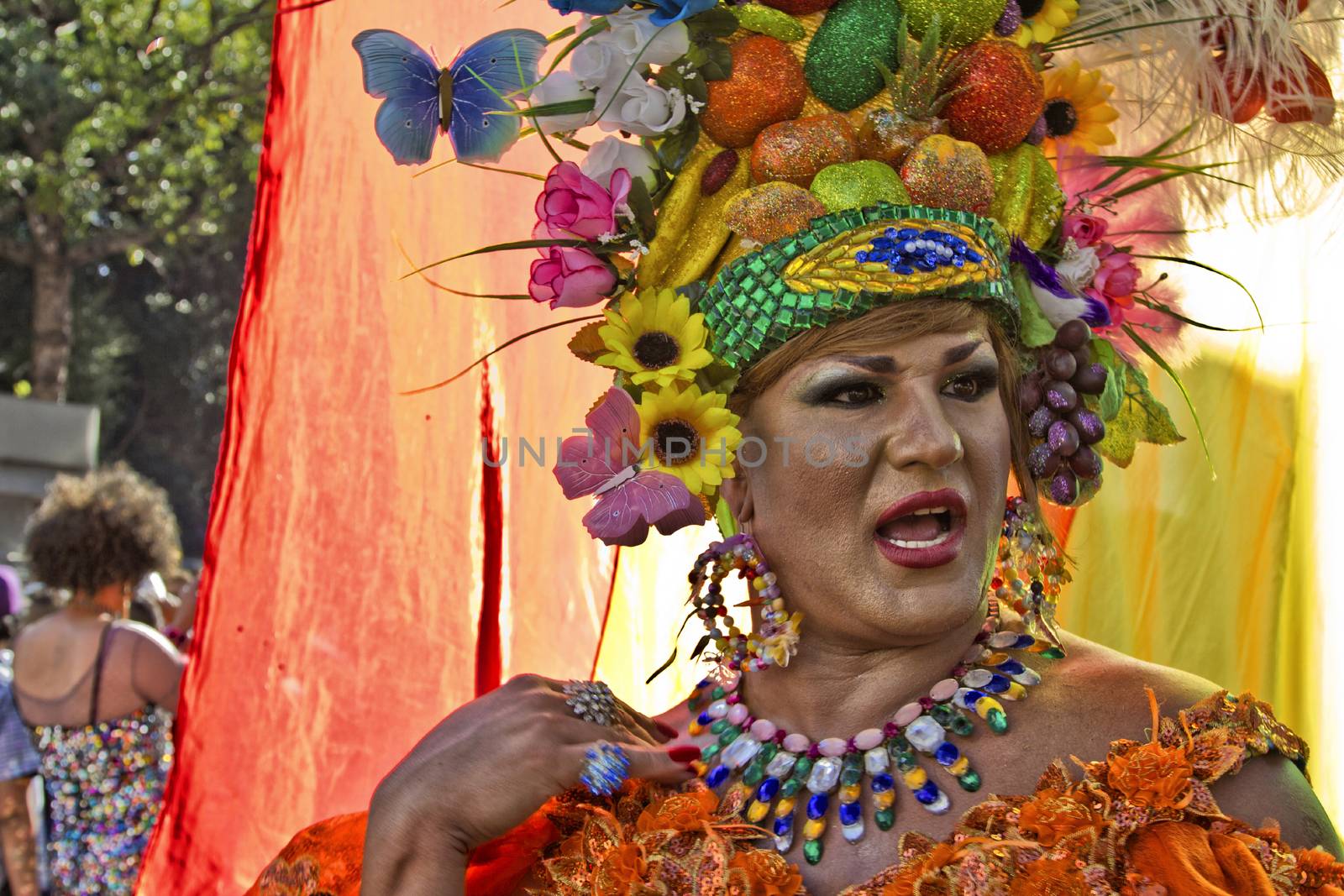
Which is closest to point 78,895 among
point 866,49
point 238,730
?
point 238,730

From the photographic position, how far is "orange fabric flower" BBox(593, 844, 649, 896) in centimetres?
178

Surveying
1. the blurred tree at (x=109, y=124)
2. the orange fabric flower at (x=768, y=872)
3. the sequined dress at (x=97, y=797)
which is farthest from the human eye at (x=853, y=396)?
the blurred tree at (x=109, y=124)

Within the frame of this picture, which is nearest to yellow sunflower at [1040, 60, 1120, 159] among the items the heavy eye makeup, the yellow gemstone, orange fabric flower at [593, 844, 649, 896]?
the heavy eye makeup

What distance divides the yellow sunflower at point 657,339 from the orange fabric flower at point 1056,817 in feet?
2.44

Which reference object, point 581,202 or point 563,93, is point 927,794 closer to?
point 581,202

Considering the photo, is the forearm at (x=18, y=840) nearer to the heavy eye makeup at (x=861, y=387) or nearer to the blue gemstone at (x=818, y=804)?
the blue gemstone at (x=818, y=804)

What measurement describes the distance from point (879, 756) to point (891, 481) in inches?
14.9

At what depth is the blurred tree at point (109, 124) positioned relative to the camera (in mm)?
10852

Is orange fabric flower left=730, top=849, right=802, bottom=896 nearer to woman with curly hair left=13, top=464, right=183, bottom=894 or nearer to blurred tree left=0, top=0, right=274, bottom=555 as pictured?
woman with curly hair left=13, top=464, right=183, bottom=894

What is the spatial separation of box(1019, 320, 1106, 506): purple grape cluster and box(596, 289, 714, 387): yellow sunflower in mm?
504

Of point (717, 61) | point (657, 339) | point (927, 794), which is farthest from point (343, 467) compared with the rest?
point (927, 794)

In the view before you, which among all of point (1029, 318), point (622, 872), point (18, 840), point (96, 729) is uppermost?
point (1029, 318)

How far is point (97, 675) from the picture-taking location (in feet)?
14.8

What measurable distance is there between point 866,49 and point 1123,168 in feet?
1.72
